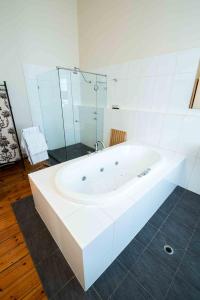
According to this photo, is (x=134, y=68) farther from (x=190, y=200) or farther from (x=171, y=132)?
(x=190, y=200)

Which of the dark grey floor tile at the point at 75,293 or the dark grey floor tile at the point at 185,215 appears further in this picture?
the dark grey floor tile at the point at 185,215

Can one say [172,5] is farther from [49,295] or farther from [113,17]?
[49,295]

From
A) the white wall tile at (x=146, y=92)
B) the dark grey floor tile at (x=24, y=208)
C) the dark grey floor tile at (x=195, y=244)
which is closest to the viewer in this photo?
the dark grey floor tile at (x=195, y=244)

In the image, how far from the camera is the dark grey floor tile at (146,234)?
138cm

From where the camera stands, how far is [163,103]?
6.72 feet

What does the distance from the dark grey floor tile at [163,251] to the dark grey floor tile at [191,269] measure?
0.04 meters

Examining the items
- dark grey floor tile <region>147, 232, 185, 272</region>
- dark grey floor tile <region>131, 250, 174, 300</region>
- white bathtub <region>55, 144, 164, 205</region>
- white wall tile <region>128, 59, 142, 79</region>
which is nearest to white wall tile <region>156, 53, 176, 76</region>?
white wall tile <region>128, 59, 142, 79</region>

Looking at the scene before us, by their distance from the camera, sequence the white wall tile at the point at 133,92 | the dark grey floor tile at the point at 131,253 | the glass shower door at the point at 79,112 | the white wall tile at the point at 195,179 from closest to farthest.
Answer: the dark grey floor tile at the point at 131,253
the white wall tile at the point at 195,179
the white wall tile at the point at 133,92
the glass shower door at the point at 79,112

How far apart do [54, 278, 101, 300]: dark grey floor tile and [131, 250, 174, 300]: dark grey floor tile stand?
1.16 ft

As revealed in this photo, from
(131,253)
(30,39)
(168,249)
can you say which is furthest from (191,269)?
(30,39)

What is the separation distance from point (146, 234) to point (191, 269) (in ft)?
1.37

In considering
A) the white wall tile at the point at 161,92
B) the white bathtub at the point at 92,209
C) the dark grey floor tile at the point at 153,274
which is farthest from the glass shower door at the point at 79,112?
the dark grey floor tile at the point at 153,274

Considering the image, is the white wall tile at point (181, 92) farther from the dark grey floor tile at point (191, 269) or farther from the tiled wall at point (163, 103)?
the dark grey floor tile at point (191, 269)

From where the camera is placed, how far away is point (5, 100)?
7.62 ft
